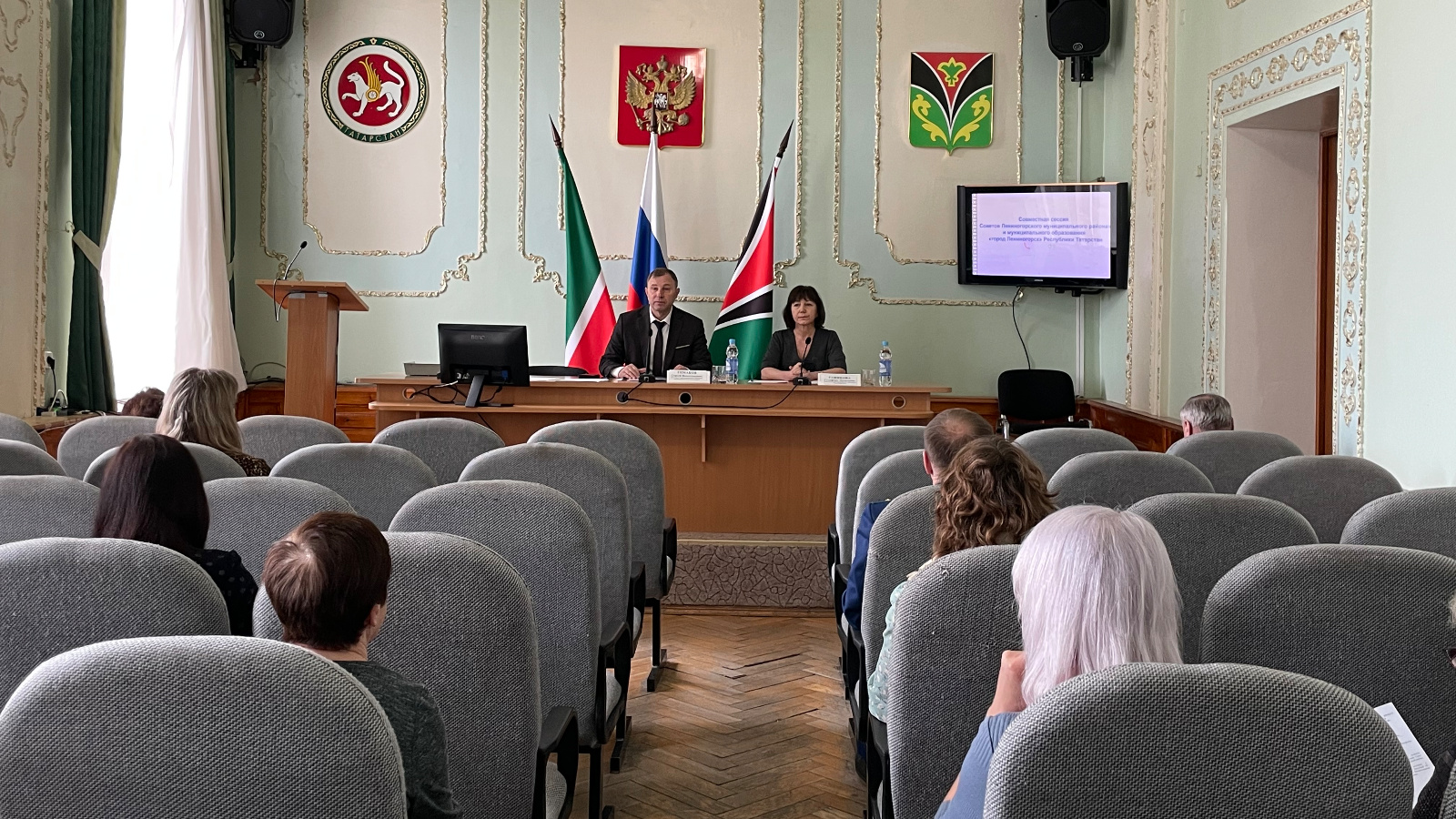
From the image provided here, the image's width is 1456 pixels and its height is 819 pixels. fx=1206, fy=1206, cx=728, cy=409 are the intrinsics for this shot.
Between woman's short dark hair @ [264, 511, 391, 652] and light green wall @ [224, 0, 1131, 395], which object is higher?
light green wall @ [224, 0, 1131, 395]

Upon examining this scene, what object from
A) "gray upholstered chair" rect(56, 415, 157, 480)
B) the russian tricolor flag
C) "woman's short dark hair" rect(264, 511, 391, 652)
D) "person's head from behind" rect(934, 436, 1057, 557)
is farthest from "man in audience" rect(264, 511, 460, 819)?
the russian tricolor flag

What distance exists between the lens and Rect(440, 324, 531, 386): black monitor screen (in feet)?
18.4

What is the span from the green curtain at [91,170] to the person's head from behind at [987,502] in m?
5.52

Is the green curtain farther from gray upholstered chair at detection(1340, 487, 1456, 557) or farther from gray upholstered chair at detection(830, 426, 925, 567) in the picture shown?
gray upholstered chair at detection(1340, 487, 1456, 557)

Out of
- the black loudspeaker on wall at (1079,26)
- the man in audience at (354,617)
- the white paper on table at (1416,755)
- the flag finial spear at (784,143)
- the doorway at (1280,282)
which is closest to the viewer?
the man in audience at (354,617)

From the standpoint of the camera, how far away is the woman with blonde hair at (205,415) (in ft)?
11.0

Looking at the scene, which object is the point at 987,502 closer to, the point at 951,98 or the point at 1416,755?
the point at 1416,755

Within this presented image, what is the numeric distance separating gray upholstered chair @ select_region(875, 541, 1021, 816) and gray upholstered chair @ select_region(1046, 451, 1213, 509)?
114 cm

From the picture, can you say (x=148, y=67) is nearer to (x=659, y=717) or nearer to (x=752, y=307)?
(x=752, y=307)

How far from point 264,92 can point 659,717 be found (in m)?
5.94

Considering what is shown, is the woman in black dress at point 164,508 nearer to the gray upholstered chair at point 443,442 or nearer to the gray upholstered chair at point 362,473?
the gray upholstered chair at point 362,473

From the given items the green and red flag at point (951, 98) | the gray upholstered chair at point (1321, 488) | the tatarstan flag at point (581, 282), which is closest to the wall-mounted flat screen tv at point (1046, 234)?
the green and red flag at point (951, 98)

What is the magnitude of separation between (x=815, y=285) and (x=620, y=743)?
5.13 m

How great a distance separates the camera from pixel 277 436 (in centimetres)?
390
